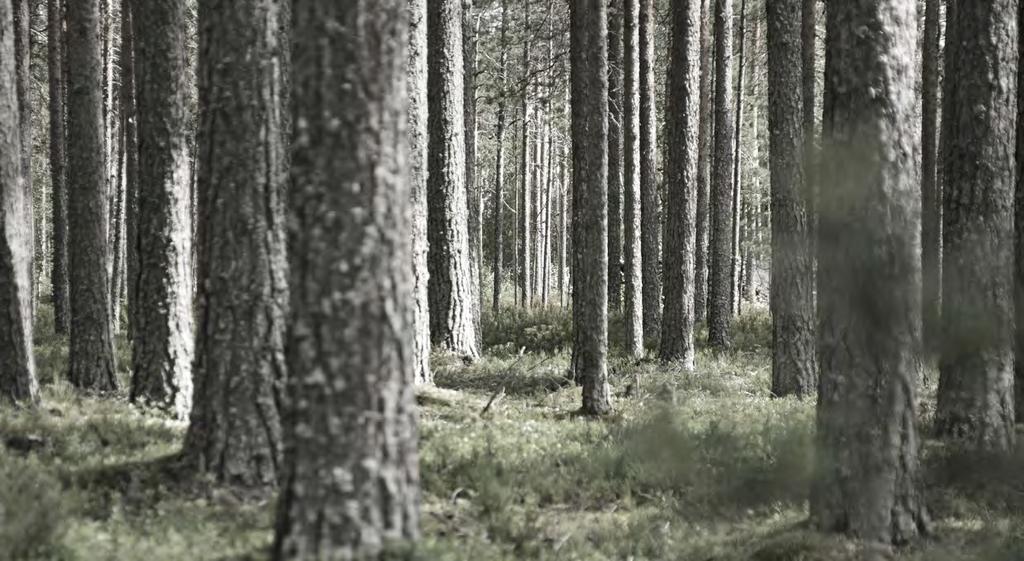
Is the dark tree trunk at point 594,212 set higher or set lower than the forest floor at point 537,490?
higher

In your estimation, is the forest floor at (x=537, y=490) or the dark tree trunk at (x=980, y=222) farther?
the dark tree trunk at (x=980, y=222)

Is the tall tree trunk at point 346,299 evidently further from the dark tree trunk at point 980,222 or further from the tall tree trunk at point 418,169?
the dark tree trunk at point 980,222

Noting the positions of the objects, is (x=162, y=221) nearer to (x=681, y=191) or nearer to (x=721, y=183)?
(x=681, y=191)

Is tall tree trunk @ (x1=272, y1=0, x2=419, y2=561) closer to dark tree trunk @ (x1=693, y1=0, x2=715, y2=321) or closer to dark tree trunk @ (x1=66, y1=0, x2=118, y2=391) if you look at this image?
dark tree trunk @ (x1=66, y1=0, x2=118, y2=391)

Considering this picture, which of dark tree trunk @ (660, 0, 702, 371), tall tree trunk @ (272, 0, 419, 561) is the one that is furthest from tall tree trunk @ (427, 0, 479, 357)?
tall tree trunk @ (272, 0, 419, 561)

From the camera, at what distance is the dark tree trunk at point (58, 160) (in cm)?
1962

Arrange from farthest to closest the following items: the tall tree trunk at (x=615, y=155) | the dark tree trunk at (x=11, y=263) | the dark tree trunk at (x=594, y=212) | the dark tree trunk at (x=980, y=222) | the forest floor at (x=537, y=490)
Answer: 1. the tall tree trunk at (x=615, y=155)
2. the dark tree trunk at (x=594, y=212)
3. the dark tree trunk at (x=980, y=222)
4. the dark tree trunk at (x=11, y=263)
5. the forest floor at (x=537, y=490)

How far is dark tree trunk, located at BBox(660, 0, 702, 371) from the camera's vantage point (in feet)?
53.3

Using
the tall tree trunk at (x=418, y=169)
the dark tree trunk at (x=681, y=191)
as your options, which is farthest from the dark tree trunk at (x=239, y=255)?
the dark tree trunk at (x=681, y=191)

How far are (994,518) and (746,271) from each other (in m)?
32.9

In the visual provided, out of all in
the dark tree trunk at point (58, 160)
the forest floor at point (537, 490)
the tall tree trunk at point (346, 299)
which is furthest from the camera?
the dark tree trunk at point (58, 160)

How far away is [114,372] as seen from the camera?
11727 mm

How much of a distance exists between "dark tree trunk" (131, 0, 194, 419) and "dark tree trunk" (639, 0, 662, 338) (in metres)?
10.8

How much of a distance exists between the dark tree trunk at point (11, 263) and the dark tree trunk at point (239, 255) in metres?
2.90
